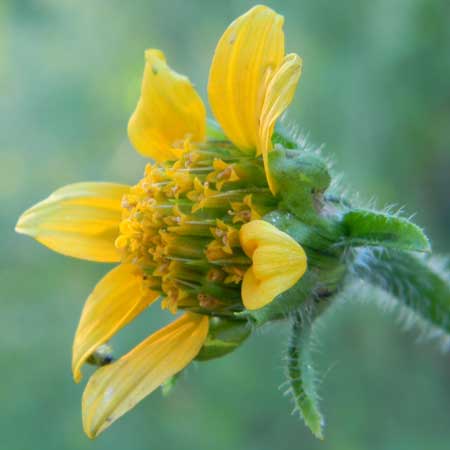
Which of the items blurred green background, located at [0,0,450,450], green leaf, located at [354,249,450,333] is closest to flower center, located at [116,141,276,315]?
green leaf, located at [354,249,450,333]

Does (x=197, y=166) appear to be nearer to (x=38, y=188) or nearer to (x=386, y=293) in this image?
(x=386, y=293)

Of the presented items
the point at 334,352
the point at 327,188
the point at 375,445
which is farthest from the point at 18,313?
the point at 327,188

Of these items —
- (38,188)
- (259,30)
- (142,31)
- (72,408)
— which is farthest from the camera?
(142,31)

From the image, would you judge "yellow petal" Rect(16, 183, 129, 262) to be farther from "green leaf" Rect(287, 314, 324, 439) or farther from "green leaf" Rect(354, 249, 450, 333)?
"green leaf" Rect(354, 249, 450, 333)

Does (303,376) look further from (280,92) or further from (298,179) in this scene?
(280,92)

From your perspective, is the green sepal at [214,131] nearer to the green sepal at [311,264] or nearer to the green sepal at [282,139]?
the green sepal at [282,139]

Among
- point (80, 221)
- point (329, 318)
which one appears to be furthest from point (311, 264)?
point (329, 318)
